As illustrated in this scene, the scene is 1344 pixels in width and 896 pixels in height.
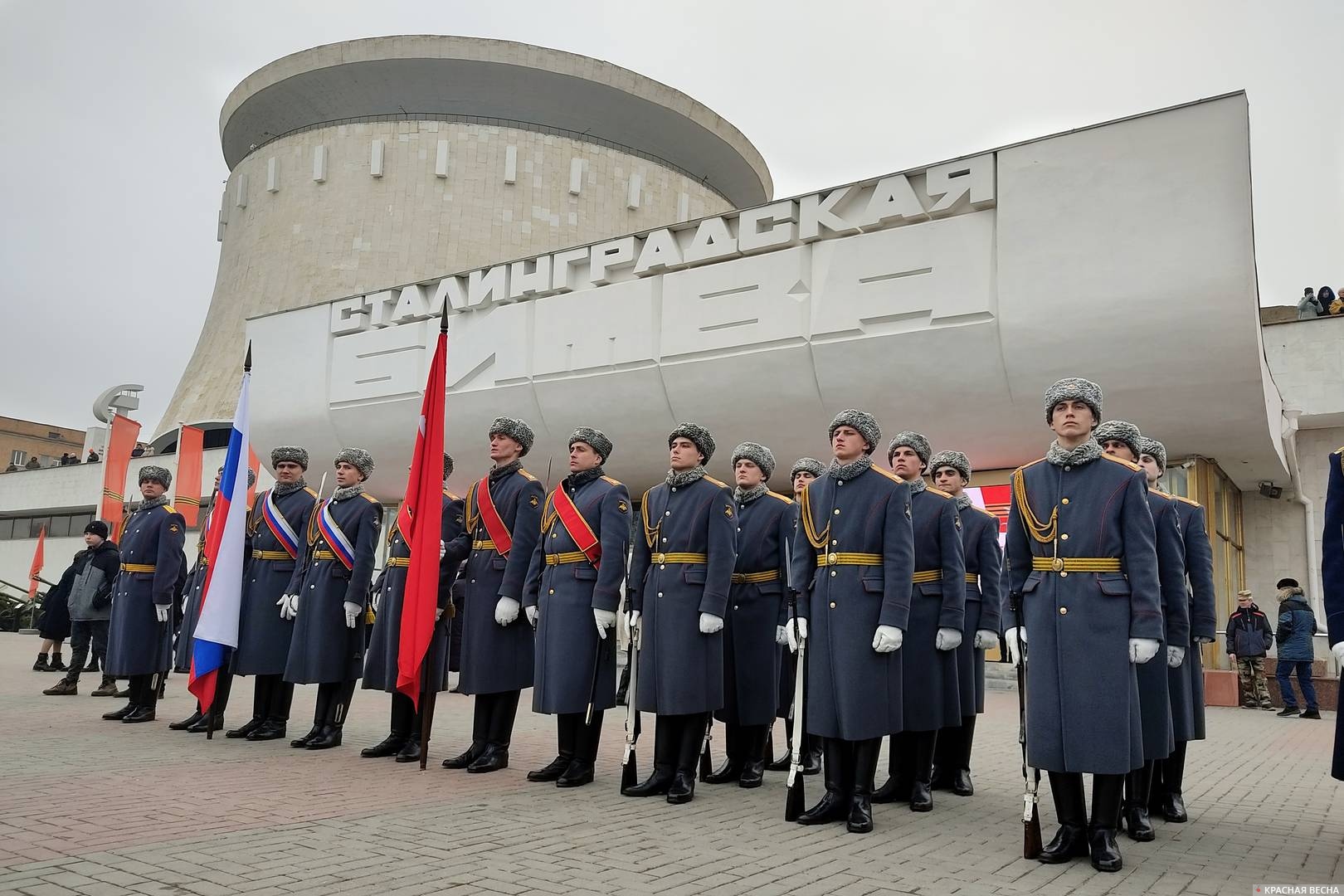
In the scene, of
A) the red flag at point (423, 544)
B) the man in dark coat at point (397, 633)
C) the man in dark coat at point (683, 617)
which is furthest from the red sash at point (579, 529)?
the man in dark coat at point (397, 633)

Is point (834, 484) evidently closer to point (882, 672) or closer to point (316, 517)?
point (882, 672)

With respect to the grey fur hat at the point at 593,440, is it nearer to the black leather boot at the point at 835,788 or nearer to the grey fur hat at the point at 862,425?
the grey fur hat at the point at 862,425

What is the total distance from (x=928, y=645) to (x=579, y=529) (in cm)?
191

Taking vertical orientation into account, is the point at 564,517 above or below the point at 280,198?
below

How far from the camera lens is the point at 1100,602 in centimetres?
399

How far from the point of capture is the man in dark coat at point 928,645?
5.01 meters

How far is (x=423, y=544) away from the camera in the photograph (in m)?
5.99

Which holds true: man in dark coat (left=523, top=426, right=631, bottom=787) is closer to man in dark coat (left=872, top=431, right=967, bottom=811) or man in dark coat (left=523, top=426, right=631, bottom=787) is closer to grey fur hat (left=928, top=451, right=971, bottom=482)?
man in dark coat (left=872, top=431, right=967, bottom=811)

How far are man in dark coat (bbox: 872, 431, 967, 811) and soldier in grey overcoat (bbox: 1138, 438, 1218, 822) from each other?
0.97m

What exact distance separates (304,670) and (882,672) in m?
3.87

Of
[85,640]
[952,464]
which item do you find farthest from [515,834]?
[85,640]

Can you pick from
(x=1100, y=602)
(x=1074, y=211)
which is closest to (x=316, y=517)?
(x=1100, y=602)

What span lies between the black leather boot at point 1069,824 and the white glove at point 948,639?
0.89 metres

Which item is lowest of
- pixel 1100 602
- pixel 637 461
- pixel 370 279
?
pixel 1100 602
